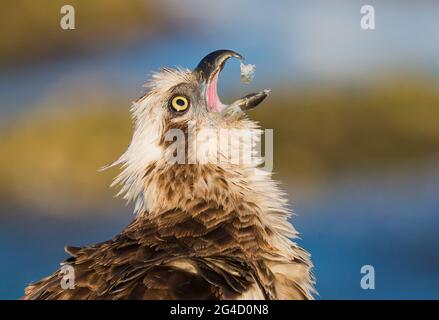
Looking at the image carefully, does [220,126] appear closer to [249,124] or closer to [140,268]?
[249,124]

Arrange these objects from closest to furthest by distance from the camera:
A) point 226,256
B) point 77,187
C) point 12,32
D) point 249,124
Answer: point 226,256, point 249,124, point 77,187, point 12,32

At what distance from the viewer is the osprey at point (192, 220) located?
4398 mm

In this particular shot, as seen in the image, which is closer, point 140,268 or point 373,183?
A: point 140,268

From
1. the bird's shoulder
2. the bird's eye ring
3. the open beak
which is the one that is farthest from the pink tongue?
the bird's shoulder

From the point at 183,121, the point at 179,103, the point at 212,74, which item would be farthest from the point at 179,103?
the point at 212,74

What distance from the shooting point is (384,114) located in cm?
991

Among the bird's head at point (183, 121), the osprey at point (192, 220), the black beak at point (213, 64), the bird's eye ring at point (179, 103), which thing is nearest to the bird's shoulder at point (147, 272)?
the osprey at point (192, 220)

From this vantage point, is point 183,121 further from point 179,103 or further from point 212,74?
point 212,74

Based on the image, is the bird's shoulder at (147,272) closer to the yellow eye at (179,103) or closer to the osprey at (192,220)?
the osprey at (192,220)

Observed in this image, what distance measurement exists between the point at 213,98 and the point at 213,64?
0.71 feet

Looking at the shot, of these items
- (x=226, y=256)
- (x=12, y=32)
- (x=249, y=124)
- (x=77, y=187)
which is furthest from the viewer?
(x=12, y=32)
